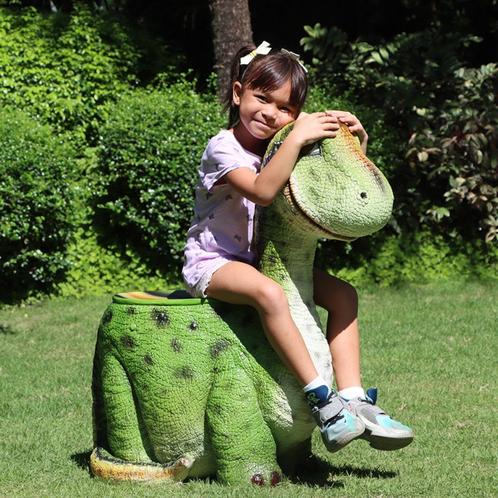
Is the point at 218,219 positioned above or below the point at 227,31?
above

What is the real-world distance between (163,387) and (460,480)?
1.31 metres

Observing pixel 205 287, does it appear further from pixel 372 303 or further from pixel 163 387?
pixel 372 303

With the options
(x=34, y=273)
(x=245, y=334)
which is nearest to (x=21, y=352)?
(x=34, y=273)

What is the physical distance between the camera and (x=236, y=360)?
4.14m

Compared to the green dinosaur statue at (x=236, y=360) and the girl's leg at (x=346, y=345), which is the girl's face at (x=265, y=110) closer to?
the green dinosaur statue at (x=236, y=360)

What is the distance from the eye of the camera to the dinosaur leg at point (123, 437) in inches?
167

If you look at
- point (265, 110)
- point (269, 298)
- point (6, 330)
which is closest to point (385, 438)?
point (269, 298)

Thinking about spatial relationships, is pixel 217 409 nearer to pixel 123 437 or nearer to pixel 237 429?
pixel 237 429

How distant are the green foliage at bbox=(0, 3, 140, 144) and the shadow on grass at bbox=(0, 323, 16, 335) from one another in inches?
87.0

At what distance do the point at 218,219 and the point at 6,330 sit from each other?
4127 millimetres

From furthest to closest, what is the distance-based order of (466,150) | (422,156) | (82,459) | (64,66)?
(64,66) < (466,150) < (422,156) < (82,459)

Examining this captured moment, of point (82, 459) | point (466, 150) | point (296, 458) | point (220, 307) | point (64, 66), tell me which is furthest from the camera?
point (64, 66)

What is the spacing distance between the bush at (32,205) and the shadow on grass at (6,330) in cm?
62

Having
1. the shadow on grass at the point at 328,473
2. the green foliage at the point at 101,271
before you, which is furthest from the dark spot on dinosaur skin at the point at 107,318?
the green foliage at the point at 101,271
